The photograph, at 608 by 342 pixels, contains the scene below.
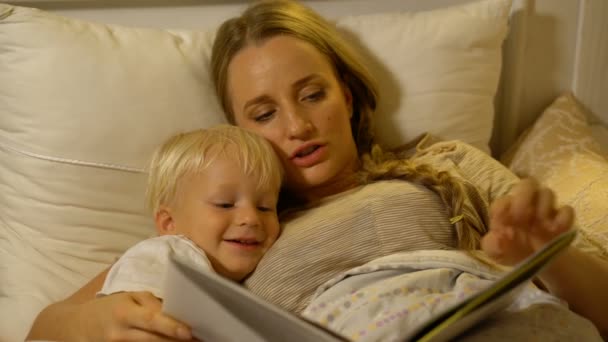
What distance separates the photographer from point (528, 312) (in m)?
0.80

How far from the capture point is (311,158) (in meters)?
1.08

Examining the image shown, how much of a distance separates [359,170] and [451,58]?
14.9 inches

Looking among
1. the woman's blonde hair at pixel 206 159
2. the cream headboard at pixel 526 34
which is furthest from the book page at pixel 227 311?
the cream headboard at pixel 526 34

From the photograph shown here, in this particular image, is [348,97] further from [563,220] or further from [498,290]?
[498,290]

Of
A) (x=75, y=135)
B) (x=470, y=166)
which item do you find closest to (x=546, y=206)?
(x=470, y=166)

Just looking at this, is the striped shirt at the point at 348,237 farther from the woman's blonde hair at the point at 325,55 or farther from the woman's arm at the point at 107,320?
the woman's arm at the point at 107,320

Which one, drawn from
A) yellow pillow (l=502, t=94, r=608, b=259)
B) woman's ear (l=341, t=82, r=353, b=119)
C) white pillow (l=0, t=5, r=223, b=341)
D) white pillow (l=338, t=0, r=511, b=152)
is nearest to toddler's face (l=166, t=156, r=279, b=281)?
white pillow (l=0, t=5, r=223, b=341)

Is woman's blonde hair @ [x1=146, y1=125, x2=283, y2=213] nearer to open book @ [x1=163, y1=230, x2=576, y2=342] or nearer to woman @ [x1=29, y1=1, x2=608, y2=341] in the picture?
woman @ [x1=29, y1=1, x2=608, y2=341]

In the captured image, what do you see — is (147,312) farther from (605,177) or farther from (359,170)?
(605,177)

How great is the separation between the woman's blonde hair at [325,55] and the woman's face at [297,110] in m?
0.03

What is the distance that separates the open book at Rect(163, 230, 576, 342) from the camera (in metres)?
0.55

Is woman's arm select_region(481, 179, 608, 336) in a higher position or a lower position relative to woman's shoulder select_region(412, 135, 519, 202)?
higher

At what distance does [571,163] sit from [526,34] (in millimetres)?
→ 394

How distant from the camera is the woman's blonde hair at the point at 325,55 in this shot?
44.1 inches
